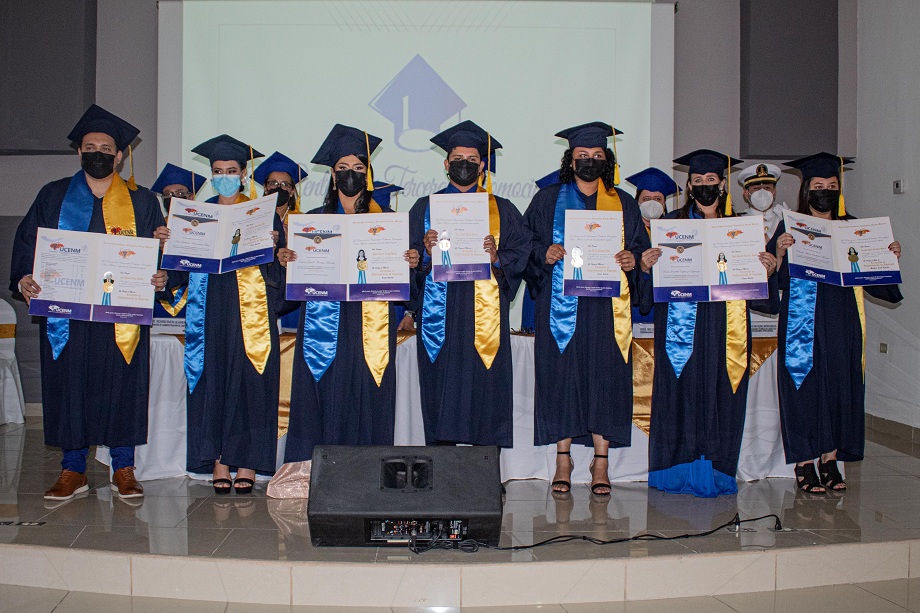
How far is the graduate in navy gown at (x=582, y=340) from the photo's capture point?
416 centimetres

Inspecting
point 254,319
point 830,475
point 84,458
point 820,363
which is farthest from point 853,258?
point 84,458

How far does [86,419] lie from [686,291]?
3088mm

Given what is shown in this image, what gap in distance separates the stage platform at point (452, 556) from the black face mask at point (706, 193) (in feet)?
5.16

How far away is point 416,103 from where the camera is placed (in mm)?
6383

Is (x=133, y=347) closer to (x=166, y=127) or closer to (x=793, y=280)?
(x=166, y=127)

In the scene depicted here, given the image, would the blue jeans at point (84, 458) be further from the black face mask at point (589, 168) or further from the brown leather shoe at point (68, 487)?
the black face mask at point (589, 168)

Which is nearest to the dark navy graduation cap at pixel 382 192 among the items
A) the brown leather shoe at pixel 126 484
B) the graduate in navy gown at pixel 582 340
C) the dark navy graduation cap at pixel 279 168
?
the dark navy graduation cap at pixel 279 168

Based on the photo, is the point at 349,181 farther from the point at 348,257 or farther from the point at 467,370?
the point at 467,370

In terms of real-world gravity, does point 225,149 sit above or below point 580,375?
above

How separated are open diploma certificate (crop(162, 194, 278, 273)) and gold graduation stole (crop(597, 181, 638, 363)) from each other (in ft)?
5.59

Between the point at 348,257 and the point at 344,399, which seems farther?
the point at 344,399

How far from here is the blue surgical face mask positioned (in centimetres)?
413

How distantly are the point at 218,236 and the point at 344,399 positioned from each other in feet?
3.37

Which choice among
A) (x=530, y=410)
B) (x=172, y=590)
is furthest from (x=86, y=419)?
(x=530, y=410)
